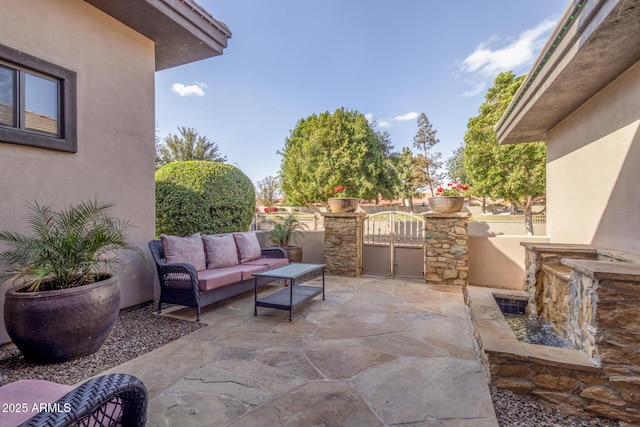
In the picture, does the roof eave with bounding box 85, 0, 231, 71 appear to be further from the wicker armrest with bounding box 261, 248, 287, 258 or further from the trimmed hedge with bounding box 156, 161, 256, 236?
the wicker armrest with bounding box 261, 248, 287, 258

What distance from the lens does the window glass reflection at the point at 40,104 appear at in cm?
325

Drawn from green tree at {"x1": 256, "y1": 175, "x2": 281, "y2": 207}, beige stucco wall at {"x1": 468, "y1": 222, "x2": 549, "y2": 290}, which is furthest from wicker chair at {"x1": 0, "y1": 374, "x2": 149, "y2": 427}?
green tree at {"x1": 256, "y1": 175, "x2": 281, "y2": 207}

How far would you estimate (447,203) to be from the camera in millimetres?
5648

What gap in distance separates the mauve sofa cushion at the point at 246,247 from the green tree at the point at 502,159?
11.3 m

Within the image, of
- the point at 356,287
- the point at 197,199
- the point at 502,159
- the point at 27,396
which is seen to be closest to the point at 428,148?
the point at 502,159

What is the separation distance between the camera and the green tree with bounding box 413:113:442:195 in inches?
1031

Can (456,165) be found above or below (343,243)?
above

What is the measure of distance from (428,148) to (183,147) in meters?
20.7

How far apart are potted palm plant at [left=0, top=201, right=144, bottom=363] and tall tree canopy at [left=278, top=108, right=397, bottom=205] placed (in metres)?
16.1

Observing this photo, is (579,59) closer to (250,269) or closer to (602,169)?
(602,169)

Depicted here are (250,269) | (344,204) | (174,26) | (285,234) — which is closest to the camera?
(174,26)

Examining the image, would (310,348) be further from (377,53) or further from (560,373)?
(377,53)

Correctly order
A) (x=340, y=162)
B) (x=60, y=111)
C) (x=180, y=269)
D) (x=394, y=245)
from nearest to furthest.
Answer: (x=60, y=111), (x=180, y=269), (x=394, y=245), (x=340, y=162)

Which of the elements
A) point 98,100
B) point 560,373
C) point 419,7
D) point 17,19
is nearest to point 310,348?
point 560,373
